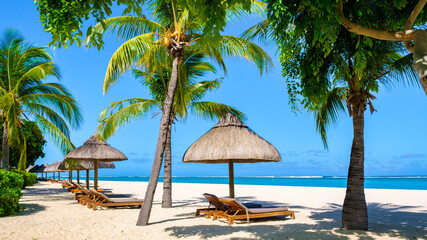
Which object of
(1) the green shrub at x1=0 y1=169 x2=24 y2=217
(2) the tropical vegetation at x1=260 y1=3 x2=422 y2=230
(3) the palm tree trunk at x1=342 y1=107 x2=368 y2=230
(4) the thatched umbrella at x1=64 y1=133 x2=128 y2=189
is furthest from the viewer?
(4) the thatched umbrella at x1=64 y1=133 x2=128 y2=189

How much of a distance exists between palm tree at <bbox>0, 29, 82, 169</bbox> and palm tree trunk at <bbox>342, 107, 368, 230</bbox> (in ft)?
35.4

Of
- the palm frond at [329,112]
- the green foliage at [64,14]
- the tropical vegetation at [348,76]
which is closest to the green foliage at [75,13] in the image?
the green foliage at [64,14]

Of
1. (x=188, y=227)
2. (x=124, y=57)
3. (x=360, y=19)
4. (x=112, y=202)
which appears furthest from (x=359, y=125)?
(x=112, y=202)

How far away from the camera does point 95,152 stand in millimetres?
12977

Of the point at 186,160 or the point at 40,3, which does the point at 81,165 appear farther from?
the point at 40,3

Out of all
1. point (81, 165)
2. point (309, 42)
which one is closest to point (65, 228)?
point (309, 42)

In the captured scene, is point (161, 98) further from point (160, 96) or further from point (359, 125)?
point (359, 125)

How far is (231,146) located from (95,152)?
6.73 m

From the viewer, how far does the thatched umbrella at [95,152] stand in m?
12.8

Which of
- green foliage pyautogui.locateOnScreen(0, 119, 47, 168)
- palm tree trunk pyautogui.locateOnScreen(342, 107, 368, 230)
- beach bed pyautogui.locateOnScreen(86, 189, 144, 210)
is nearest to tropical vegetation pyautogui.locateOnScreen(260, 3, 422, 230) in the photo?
palm tree trunk pyautogui.locateOnScreen(342, 107, 368, 230)

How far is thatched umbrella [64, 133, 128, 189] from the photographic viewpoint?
42.0ft

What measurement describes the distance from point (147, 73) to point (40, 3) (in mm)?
8114

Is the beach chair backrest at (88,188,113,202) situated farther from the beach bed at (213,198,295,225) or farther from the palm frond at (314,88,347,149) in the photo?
the palm frond at (314,88,347,149)

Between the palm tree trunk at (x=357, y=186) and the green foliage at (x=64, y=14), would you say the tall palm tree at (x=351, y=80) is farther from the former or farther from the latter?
the green foliage at (x=64, y=14)
